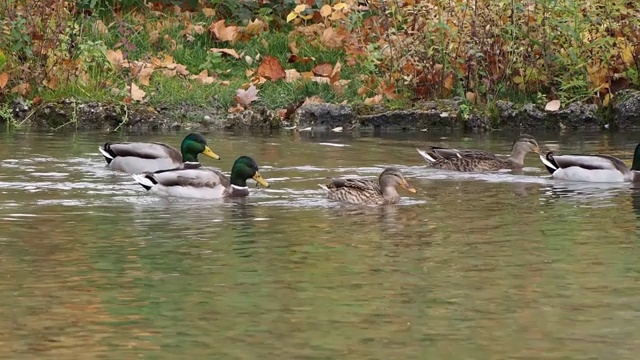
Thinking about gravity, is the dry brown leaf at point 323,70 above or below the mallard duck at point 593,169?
above

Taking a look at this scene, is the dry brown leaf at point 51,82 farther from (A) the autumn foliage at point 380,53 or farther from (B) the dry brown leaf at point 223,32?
(B) the dry brown leaf at point 223,32

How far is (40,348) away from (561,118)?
12157 millimetres

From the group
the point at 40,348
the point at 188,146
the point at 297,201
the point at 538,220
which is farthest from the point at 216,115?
the point at 40,348

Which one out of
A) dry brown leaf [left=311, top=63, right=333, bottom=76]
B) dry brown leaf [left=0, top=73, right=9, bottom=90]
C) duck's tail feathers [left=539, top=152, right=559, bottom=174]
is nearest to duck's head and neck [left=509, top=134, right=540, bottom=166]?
duck's tail feathers [left=539, top=152, right=559, bottom=174]

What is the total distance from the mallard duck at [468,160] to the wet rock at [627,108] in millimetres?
3124

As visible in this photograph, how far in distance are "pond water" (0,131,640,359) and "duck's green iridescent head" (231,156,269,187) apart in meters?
0.15

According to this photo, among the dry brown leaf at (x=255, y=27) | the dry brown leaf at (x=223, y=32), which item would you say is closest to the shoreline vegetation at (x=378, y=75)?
the dry brown leaf at (x=223, y=32)

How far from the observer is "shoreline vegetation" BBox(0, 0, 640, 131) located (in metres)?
18.8

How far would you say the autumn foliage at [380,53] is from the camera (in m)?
18.8

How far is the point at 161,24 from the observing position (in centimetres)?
2119

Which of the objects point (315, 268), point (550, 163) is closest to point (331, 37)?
point (550, 163)

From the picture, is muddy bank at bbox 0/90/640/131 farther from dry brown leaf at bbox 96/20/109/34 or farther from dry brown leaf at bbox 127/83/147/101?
dry brown leaf at bbox 96/20/109/34

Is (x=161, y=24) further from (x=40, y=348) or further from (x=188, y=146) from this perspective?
(x=40, y=348)

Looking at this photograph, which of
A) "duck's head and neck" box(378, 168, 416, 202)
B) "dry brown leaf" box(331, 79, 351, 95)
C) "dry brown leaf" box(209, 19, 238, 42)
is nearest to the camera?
"duck's head and neck" box(378, 168, 416, 202)
